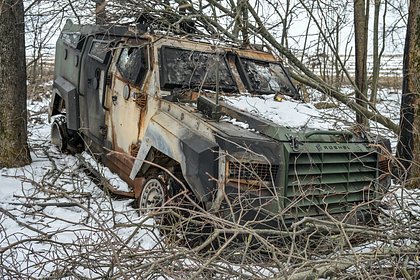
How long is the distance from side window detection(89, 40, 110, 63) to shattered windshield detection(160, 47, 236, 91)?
1257 millimetres

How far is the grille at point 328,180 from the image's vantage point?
4691 millimetres

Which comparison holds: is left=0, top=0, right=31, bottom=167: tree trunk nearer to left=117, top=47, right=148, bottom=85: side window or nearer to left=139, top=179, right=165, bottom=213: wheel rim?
left=117, top=47, right=148, bottom=85: side window

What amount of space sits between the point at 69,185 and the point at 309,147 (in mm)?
3623

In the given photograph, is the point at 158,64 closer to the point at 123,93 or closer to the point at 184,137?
the point at 123,93

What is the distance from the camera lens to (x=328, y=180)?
4.94m

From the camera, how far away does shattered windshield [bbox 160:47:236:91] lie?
6000mm

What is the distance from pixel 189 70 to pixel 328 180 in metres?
2.15

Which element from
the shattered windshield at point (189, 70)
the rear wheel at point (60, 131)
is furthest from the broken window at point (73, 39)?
the shattered windshield at point (189, 70)

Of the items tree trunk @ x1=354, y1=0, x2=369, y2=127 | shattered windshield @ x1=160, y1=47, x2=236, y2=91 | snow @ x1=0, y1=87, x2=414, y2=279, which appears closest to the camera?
snow @ x1=0, y1=87, x2=414, y2=279

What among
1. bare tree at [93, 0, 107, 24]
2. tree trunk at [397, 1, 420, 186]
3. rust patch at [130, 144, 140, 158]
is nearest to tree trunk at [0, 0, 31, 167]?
bare tree at [93, 0, 107, 24]

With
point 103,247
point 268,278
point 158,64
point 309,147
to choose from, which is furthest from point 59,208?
point 268,278

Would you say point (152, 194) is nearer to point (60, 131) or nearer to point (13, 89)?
point (13, 89)

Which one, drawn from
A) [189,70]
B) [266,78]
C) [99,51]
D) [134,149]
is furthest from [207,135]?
[99,51]

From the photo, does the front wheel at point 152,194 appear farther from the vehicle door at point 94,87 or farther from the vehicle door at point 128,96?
the vehicle door at point 94,87
